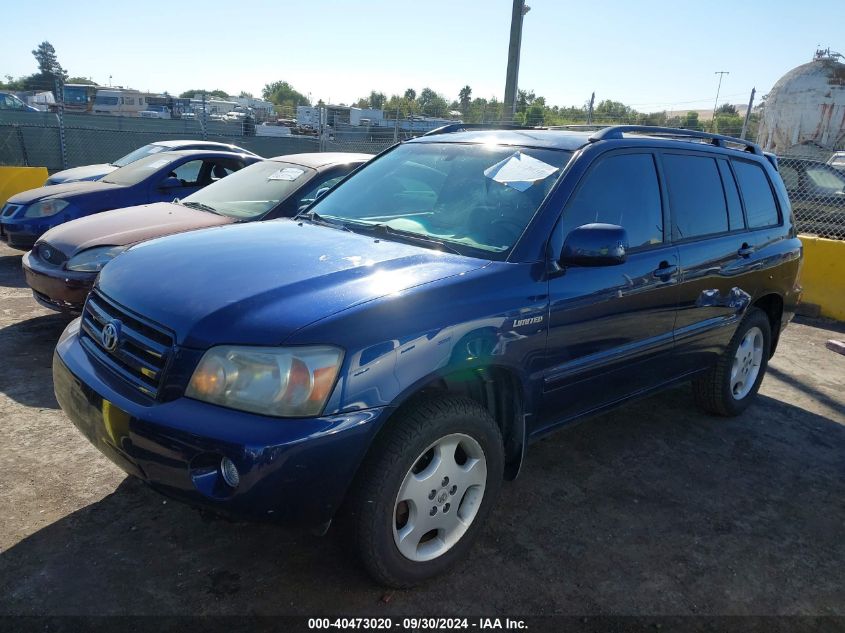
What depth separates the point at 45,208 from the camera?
6.75 meters

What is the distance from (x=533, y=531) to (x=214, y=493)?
1596mm

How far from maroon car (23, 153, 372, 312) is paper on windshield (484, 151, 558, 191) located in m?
2.04

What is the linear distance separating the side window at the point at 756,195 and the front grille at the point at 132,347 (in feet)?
12.4

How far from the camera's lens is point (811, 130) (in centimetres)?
1714

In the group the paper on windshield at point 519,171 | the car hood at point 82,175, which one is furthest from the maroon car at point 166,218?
the car hood at point 82,175

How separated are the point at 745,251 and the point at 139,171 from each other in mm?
6314

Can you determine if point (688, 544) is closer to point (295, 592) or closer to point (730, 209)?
point (295, 592)

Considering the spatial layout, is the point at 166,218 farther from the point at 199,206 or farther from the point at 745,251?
the point at 745,251

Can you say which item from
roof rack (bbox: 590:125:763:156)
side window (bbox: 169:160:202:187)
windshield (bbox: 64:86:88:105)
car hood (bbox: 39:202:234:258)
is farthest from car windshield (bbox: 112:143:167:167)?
windshield (bbox: 64:86:88:105)

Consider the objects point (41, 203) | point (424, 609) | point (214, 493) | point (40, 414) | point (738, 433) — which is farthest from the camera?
point (41, 203)

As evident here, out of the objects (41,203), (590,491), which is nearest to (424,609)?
(590,491)

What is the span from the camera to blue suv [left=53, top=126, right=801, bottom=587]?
2.12 metres

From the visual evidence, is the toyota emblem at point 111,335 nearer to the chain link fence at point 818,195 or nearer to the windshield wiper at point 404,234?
the windshield wiper at point 404,234

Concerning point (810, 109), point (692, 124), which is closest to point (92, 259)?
point (810, 109)
